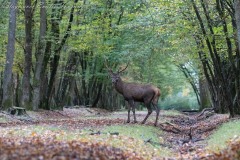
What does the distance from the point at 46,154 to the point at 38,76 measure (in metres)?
18.0

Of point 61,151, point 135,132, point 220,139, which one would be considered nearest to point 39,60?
point 135,132

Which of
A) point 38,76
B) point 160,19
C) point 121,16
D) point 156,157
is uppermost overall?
point 121,16

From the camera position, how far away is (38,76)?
24703 mm

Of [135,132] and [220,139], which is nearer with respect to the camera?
[220,139]

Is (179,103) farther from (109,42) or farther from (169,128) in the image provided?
(169,128)

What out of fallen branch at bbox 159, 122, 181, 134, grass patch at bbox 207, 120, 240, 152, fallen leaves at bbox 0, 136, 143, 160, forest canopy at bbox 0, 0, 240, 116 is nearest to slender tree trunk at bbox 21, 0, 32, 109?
forest canopy at bbox 0, 0, 240, 116

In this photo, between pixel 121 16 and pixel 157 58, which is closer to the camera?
pixel 121 16

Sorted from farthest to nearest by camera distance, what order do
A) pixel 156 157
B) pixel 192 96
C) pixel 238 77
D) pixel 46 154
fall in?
pixel 192 96 → pixel 238 77 → pixel 156 157 → pixel 46 154

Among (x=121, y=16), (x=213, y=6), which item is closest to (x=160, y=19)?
(x=213, y=6)

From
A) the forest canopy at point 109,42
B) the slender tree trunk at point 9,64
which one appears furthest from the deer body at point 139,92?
the slender tree trunk at point 9,64

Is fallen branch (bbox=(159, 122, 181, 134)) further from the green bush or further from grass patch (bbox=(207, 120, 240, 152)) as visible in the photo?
the green bush

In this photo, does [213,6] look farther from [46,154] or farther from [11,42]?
[46,154]

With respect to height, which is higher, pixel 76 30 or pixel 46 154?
pixel 76 30

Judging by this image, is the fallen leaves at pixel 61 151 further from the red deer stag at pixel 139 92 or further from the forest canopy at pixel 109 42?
the red deer stag at pixel 139 92
